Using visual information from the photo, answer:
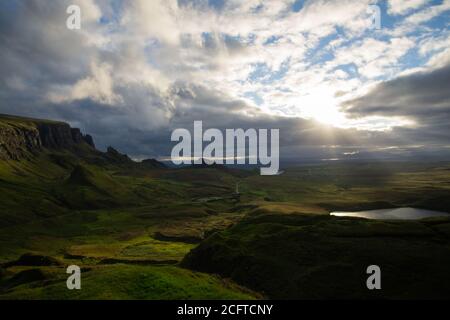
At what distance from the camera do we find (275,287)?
196ft

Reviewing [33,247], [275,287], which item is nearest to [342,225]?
[275,287]

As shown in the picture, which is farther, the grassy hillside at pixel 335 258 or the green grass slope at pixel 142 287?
the grassy hillside at pixel 335 258

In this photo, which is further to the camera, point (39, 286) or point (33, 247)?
point (33, 247)

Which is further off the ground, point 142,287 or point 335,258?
point 335,258

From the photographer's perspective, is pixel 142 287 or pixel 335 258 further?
pixel 335 258

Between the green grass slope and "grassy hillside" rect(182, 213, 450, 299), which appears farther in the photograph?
"grassy hillside" rect(182, 213, 450, 299)

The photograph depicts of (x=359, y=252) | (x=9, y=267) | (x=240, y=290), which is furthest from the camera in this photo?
(x=9, y=267)

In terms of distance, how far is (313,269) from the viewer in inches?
2501

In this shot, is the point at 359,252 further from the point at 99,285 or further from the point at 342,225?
the point at 99,285

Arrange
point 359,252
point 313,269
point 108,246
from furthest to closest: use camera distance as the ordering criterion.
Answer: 1. point 108,246
2. point 359,252
3. point 313,269
